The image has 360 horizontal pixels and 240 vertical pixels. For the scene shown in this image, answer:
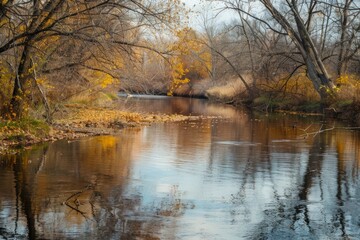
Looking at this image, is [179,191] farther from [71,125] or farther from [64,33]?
[71,125]

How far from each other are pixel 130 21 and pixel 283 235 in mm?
12621

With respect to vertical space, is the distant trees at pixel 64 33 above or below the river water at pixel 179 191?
above

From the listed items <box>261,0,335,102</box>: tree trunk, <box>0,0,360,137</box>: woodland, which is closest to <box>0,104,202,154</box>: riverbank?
<box>0,0,360,137</box>: woodland

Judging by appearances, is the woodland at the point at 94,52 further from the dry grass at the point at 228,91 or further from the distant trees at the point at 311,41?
the dry grass at the point at 228,91

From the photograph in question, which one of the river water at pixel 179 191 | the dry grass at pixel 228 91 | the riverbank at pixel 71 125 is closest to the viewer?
the river water at pixel 179 191

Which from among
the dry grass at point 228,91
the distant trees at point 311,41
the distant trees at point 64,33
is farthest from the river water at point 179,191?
the dry grass at point 228,91

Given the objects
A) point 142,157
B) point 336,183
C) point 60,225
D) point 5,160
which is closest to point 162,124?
point 142,157

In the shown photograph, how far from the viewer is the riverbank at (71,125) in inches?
706

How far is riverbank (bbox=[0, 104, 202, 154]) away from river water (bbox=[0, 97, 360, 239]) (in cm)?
82

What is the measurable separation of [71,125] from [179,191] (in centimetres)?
1281

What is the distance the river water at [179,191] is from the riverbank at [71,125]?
819 millimetres

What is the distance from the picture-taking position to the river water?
8938 mm

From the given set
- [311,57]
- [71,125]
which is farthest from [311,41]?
[71,125]

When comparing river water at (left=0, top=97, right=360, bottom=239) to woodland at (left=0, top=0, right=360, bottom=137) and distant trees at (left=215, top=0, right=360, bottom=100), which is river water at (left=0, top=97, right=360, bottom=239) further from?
distant trees at (left=215, top=0, right=360, bottom=100)
